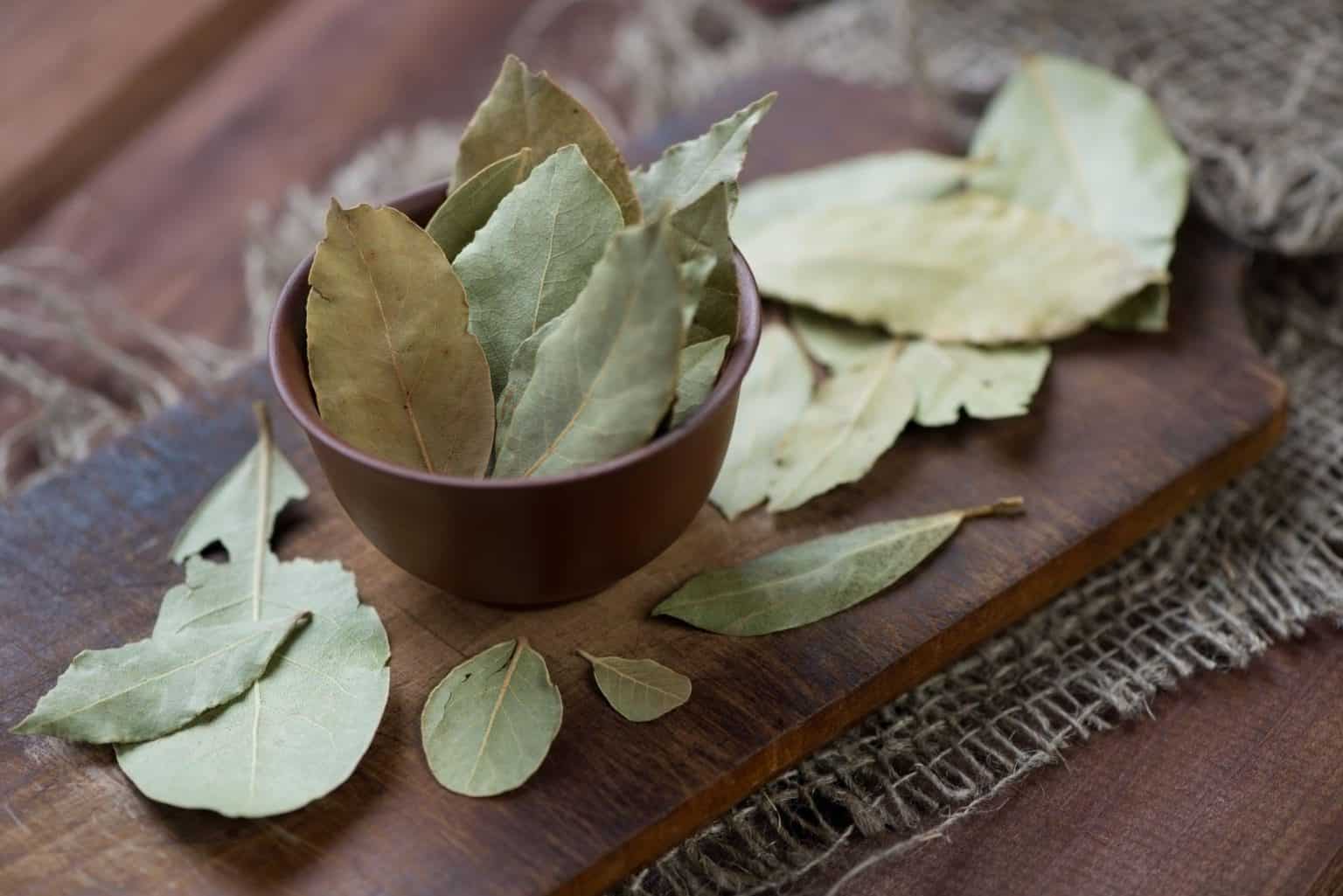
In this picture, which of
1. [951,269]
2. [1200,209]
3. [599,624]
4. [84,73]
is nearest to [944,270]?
[951,269]

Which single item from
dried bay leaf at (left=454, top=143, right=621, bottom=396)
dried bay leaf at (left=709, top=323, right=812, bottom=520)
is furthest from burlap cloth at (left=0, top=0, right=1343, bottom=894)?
dried bay leaf at (left=454, top=143, right=621, bottom=396)

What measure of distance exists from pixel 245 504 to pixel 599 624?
198 mm

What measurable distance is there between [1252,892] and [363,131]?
84cm

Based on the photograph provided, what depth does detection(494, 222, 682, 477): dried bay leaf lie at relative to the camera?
0.55m

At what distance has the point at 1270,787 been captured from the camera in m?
0.65

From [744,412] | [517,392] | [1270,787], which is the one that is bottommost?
[1270,787]

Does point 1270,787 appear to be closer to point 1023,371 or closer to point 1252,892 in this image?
point 1252,892

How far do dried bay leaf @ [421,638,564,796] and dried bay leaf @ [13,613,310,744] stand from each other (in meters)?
0.08

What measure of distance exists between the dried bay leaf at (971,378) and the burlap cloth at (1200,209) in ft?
0.34

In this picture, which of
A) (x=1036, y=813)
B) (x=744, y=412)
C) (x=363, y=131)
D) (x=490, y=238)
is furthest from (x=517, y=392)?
(x=363, y=131)

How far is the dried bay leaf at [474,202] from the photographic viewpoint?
66 cm

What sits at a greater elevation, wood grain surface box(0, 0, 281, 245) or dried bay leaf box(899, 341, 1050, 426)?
wood grain surface box(0, 0, 281, 245)

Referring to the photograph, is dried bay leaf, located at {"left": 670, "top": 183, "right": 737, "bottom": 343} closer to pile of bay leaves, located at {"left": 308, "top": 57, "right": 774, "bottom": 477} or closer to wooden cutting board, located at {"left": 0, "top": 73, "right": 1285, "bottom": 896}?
pile of bay leaves, located at {"left": 308, "top": 57, "right": 774, "bottom": 477}

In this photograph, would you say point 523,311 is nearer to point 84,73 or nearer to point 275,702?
point 275,702
